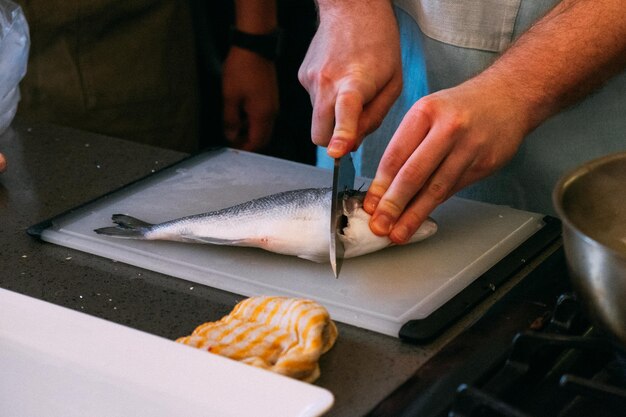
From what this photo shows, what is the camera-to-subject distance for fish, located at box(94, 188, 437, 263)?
1.19 meters

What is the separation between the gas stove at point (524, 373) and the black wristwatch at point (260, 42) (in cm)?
136

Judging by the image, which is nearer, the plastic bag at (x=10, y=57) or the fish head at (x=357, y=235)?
the fish head at (x=357, y=235)

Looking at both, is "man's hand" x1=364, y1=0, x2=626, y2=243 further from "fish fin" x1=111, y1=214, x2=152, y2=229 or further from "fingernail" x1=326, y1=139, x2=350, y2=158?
"fish fin" x1=111, y1=214, x2=152, y2=229

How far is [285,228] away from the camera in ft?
3.94

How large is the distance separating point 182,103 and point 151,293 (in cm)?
135

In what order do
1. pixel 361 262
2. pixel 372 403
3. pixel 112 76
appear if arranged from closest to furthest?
pixel 372 403, pixel 361 262, pixel 112 76

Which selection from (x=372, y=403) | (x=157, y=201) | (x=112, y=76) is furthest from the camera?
(x=112, y=76)

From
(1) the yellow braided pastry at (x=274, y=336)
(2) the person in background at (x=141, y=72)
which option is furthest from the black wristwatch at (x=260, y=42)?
(1) the yellow braided pastry at (x=274, y=336)

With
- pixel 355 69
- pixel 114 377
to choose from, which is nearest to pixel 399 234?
pixel 355 69

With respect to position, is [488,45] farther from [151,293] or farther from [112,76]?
[112,76]

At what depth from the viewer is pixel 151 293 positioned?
1.13 meters

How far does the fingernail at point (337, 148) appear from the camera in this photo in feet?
3.87

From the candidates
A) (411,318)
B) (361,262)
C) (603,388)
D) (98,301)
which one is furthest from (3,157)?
(603,388)

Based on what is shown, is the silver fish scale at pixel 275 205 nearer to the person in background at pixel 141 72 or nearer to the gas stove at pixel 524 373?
the gas stove at pixel 524 373
